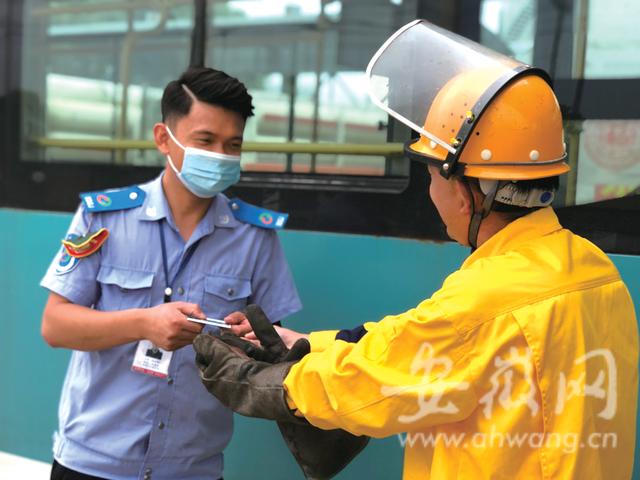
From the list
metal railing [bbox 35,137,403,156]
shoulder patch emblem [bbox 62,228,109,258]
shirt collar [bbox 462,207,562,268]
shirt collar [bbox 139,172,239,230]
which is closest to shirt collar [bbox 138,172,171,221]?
shirt collar [bbox 139,172,239,230]

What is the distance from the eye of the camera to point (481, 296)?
4.24 ft

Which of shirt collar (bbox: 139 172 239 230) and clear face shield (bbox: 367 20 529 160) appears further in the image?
shirt collar (bbox: 139 172 239 230)

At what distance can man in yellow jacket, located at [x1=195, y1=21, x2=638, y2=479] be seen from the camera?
1294mm

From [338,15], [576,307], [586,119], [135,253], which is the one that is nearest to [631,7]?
[586,119]

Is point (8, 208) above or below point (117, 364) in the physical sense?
above

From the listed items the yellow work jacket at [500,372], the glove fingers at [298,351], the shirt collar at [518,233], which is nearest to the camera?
the yellow work jacket at [500,372]

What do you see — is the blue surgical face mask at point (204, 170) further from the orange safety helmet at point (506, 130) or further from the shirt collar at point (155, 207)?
the orange safety helmet at point (506, 130)

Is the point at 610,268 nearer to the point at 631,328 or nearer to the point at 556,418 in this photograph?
the point at 631,328

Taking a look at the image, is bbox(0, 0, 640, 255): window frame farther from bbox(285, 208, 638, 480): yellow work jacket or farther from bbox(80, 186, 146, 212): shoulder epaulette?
bbox(285, 208, 638, 480): yellow work jacket

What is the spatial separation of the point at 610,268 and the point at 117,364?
3.91ft

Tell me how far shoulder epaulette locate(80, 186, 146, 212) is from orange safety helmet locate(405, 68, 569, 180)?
37.2 inches

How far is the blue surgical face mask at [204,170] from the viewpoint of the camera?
2.05 metres

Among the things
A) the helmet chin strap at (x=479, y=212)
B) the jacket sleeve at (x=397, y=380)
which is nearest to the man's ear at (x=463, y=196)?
the helmet chin strap at (x=479, y=212)

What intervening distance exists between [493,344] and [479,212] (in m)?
0.26
